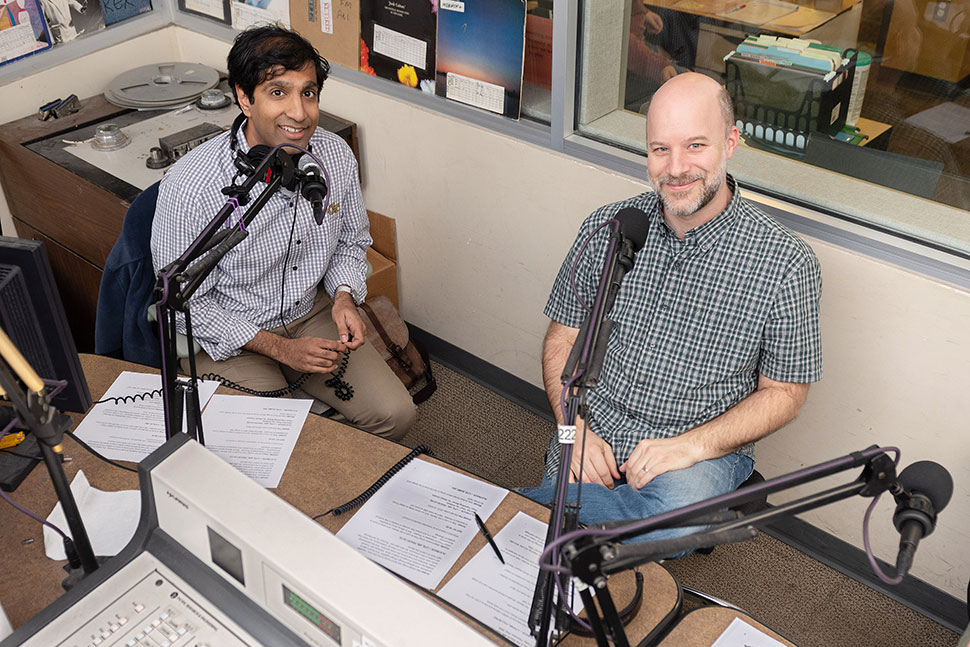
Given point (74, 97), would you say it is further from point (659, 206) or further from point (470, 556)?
point (470, 556)

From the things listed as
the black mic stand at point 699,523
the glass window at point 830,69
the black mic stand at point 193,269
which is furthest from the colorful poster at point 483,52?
the black mic stand at point 699,523

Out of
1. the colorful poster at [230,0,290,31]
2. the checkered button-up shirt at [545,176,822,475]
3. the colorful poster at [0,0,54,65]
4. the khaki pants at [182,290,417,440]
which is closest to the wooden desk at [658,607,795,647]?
the checkered button-up shirt at [545,176,822,475]

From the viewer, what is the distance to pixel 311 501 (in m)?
1.64

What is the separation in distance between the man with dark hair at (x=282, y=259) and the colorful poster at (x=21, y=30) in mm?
1153

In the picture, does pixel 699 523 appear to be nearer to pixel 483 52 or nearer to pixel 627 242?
pixel 627 242

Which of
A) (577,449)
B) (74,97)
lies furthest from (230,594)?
(74,97)

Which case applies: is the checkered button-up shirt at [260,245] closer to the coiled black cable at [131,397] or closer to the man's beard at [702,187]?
the coiled black cable at [131,397]

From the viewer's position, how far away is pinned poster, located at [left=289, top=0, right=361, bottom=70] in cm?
285

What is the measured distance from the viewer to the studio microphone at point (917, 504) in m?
0.94

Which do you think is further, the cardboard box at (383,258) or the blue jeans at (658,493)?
the cardboard box at (383,258)

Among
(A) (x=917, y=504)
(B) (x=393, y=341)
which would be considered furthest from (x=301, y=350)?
(A) (x=917, y=504)

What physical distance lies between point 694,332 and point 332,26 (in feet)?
5.39

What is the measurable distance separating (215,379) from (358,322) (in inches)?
18.4

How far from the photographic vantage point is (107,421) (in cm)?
181
